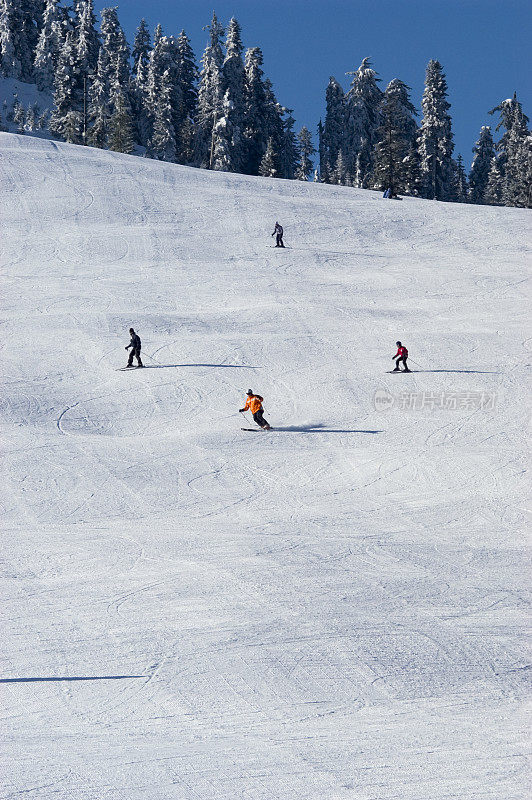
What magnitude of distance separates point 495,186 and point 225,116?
28.4 metres

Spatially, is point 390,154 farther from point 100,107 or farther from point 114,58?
point 114,58

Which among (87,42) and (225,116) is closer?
(225,116)

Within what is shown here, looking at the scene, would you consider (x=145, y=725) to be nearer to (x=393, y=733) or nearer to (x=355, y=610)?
(x=393, y=733)

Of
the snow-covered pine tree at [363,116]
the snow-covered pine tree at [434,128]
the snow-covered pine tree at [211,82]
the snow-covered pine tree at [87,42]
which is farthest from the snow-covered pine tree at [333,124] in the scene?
the snow-covered pine tree at [87,42]

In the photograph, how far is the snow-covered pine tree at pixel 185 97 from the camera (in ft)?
275

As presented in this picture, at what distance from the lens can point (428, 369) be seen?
23438 millimetres

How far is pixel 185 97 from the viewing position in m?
87.9

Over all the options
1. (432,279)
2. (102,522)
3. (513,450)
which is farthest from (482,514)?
(432,279)

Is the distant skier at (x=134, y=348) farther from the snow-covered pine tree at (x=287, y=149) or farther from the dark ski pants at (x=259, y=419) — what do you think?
the snow-covered pine tree at (x=287, y=149)

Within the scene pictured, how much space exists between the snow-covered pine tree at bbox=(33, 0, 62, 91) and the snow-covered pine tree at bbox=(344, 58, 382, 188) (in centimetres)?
3380

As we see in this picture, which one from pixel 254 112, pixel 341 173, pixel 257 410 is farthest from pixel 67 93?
pixel 257 410

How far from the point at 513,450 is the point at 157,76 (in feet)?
236

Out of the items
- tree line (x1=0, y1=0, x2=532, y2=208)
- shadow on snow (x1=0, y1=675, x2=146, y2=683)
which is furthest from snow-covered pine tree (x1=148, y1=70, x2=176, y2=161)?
shadow on snow (x1=0, y1=675, x2=146, y2=683)

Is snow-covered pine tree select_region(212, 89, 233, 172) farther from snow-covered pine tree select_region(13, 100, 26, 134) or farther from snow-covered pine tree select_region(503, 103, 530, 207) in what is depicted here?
snow-covered pine tree select_region(503, 103, 530, 207)
